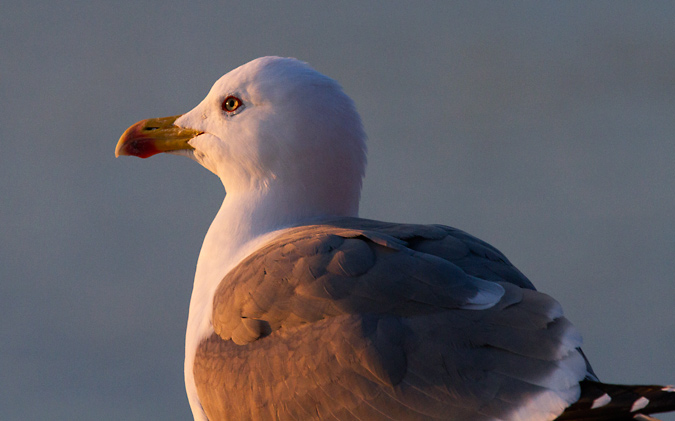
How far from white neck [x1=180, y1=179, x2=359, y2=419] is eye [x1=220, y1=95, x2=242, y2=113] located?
284 mm

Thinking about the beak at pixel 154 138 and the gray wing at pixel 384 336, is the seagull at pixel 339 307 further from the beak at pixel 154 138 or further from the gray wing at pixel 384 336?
the beak at pixel 154 138

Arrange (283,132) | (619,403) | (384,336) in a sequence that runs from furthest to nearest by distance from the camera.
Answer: (283,132)
(384,336)
(619,403)

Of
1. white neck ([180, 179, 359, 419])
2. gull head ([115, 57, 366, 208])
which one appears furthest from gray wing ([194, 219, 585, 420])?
gull head ([115, 57, 366, 208])

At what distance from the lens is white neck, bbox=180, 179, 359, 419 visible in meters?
2.86

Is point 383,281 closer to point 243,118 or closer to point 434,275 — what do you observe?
point 434,275

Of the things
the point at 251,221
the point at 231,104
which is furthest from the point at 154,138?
the point at 251,221

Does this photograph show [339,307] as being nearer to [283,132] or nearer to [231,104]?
[283,132]

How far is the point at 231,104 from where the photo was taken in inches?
120

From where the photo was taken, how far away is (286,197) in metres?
2.93

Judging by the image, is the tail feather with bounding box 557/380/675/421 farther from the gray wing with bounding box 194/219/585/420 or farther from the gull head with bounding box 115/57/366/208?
the gull head with bounding box 115/57/366/208

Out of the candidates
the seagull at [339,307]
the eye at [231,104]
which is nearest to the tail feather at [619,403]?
the seagull at [339,307]

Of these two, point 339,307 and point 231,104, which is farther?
point 231,104

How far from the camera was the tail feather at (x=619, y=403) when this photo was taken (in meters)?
1.93

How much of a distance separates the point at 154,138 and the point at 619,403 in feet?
6.20
